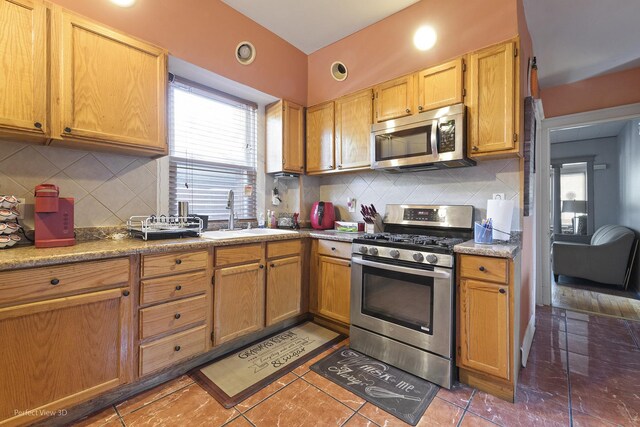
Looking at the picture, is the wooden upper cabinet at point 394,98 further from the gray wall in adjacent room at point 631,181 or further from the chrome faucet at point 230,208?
Answer: the gray wall in adjacent room at point 631,181

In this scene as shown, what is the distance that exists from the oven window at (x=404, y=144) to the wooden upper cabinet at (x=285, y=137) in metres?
0.96

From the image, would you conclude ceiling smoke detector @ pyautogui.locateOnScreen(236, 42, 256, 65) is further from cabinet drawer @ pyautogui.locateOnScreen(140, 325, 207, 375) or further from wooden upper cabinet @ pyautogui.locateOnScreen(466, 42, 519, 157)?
cabinet drawer @ pyautogui.locateOnScreen(140, 325, 207, 375)

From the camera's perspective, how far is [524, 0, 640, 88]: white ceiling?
2328 millimetres

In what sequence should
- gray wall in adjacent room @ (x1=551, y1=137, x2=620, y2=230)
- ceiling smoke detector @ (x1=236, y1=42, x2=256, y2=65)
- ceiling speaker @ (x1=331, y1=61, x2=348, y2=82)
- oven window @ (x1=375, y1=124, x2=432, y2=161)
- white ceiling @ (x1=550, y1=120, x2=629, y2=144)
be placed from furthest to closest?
gray wall in adjacent room @ (x1=551, y1=137, x2=620, y2=230), white ceiling @ (x1=550, y1=120, x2=629, y2=144), ceiling speaker @ (x1=331, y1=61, x2=348, y2=82), ceiling smoke detector @ (x1=236, y1=42, x2=256, y2=65), oven window @ (x1=375, y1=124, x2=432, y2=161)

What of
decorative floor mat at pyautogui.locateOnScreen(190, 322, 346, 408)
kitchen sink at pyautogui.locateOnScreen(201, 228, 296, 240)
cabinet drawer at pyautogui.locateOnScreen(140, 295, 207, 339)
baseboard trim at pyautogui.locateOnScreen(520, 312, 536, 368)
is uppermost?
kitchen sink at pyautogui.locateOnScreen(201, 228, 296, 240)

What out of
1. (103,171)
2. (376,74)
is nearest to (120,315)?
(103,171)

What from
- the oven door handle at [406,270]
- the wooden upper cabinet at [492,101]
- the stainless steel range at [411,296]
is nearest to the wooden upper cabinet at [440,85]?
the wooden upper cabinet at [492,101]

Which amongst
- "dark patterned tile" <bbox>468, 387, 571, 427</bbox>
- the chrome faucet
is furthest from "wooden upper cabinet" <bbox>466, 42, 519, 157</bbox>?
the chrome faucet

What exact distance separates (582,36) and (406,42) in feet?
5.69

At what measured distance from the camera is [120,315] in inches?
61.2

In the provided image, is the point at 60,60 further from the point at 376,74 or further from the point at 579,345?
the point at 579,345

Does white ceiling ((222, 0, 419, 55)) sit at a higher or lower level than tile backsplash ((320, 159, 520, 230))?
higher

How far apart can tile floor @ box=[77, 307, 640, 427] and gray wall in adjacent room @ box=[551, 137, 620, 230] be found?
4.83 metres

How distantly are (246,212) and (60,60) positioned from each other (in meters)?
1.80
